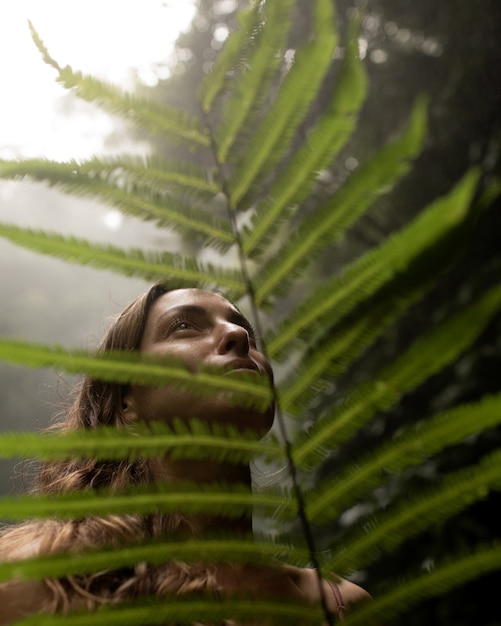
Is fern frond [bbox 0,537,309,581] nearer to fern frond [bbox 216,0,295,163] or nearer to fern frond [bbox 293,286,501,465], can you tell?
fern frond [bbox 293,286,501,465]

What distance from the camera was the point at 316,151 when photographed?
30cm

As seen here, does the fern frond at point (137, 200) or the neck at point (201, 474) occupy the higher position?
the fern frond at point (137, 200)

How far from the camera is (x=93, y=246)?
305mm

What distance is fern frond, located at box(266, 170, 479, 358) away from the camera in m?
0.24

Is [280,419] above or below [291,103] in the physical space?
→ below

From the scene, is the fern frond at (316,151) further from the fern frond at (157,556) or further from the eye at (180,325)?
the eye at (180,325)

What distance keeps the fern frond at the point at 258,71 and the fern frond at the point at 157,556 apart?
0.22 metres

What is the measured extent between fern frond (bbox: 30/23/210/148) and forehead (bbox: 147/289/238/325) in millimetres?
419

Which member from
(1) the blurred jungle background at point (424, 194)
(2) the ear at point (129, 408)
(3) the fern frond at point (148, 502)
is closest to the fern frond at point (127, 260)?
(3) the fern frond at point (148, 502)

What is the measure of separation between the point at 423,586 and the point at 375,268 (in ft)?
0.52

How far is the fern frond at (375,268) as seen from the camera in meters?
0.24

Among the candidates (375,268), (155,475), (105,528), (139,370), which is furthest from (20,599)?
(375,268)

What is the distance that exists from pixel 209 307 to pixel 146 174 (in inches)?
17.8

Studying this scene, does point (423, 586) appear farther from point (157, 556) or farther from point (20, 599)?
point (20, 599)
